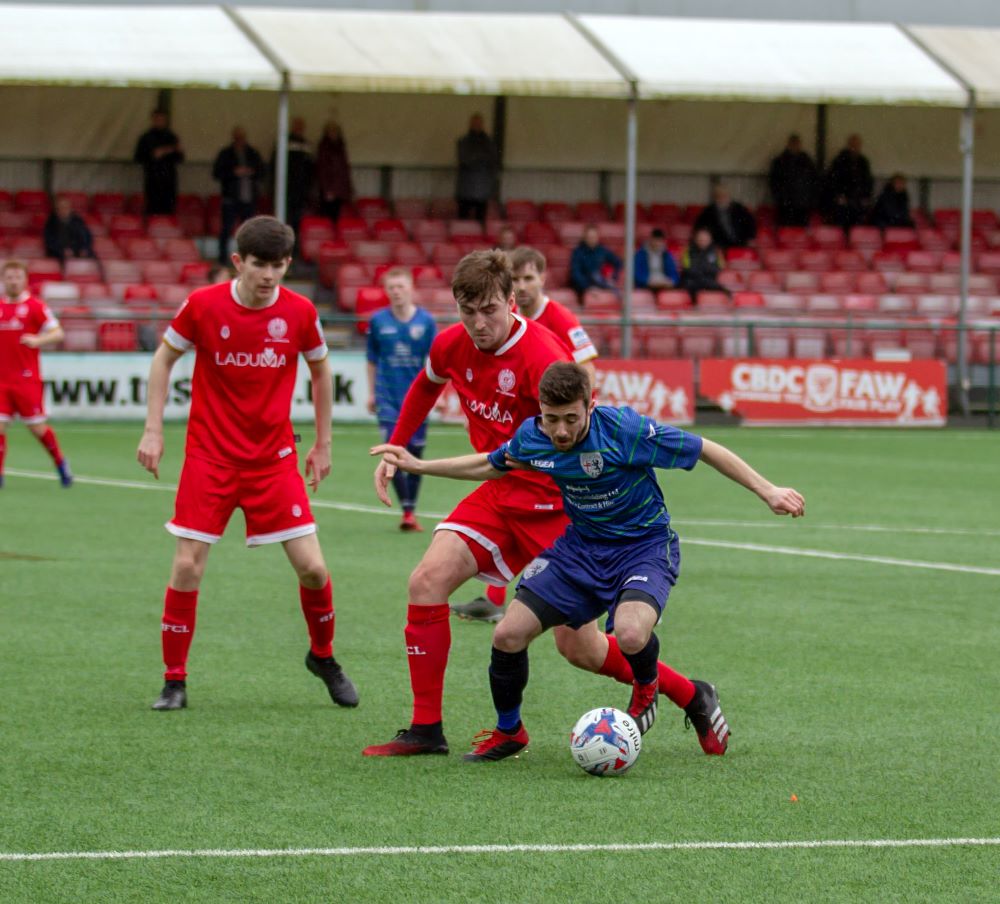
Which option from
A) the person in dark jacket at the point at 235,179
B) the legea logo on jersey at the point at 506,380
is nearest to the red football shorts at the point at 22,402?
the person in dark jacket at the point at 235,179

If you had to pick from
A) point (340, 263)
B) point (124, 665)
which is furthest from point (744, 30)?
point (124, 665)

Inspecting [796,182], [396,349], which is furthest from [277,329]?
[796,182]

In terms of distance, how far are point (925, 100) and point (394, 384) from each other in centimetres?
1463

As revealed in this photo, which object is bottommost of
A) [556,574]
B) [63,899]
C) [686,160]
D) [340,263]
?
[63,899]

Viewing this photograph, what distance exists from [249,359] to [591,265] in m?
19.0

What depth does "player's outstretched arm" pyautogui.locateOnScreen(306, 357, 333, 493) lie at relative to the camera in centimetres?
706

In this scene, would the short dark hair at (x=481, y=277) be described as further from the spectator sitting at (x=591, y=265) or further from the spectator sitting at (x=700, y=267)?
the spectator sitting at (x=700, y=267)

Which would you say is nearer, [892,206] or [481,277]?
[481,277]

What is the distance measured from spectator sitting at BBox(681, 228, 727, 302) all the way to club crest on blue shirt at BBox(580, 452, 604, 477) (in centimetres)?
2055

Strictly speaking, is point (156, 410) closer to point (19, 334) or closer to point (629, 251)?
point (19, 334)

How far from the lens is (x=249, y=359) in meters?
6.82

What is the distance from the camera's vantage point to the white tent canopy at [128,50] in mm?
23141

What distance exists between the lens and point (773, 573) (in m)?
10.8

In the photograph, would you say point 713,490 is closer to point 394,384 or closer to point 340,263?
point 394,384
